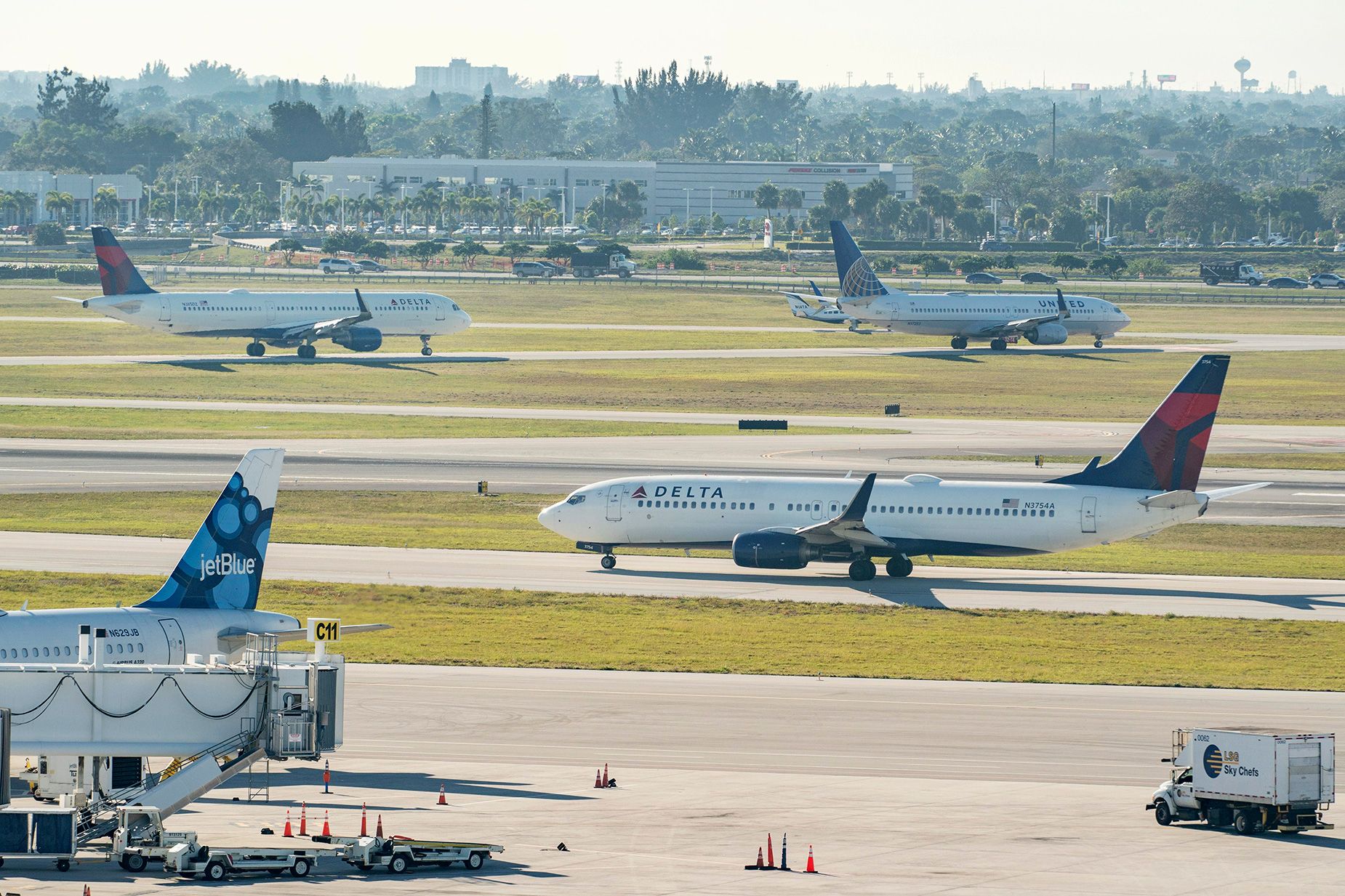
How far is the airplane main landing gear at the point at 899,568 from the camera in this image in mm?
69750

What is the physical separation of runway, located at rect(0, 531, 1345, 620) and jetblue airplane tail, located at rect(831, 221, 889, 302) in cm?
9229

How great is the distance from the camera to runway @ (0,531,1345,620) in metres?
64.8

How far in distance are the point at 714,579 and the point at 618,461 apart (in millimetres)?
30019

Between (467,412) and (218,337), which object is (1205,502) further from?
(218,337)

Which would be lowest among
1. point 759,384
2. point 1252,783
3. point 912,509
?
point 1252,783

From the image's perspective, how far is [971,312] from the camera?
168 m

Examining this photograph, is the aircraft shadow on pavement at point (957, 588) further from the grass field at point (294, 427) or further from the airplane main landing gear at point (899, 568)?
the grass field at point (294, 427)

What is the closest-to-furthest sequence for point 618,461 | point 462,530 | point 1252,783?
point 1252,783
point 462,530
point 618,461

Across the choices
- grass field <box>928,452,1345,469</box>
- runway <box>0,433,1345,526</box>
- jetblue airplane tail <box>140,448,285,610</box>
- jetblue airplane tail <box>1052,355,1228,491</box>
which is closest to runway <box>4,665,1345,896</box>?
jetblue airplane tail <box>140,448,285,610</box>

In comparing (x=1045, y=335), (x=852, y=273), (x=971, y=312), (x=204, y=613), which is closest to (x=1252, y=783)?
(x=204, y=613)

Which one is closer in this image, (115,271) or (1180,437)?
(1180,437)

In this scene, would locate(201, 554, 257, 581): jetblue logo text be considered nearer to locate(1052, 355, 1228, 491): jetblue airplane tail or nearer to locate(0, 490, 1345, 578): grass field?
locate(0, 490, 1345, 578): grass field

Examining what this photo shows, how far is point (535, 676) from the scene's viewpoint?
5206 centimetres

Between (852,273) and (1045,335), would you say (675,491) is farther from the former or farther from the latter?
(1045,335)
